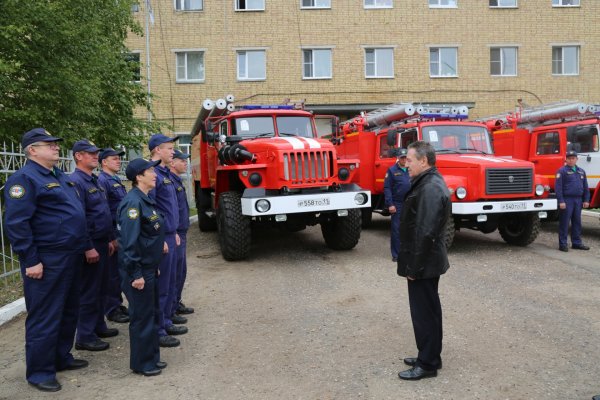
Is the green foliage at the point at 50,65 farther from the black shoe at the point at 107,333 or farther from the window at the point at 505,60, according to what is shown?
the window at the point at 505,60

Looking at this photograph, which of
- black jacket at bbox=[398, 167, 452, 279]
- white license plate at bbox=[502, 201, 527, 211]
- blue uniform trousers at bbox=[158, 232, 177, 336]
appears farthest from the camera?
white license plate at bbox=[502, 201, 527, 211]

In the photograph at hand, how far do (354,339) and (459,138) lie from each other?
5946mm

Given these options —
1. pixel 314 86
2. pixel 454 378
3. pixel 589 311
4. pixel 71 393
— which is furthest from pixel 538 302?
pixel 314 86

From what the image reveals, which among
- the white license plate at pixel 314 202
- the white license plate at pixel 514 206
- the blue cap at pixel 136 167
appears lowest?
the white license plate at pixel 514 206

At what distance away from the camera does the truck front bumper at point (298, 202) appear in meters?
7.42

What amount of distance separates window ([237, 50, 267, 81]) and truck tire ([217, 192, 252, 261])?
46.7 ft

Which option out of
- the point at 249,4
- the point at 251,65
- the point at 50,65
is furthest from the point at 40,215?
the point at 249,4

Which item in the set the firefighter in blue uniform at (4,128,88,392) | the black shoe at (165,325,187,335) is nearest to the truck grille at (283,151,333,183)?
the black shoe at (165,325,187,335)

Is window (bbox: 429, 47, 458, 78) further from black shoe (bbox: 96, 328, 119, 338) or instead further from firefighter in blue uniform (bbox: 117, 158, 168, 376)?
firefighter in blue uniform (bbox: 117, 158, 168, 376)

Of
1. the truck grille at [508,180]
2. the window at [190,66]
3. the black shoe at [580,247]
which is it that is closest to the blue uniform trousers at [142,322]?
the truck grille at [508,180]

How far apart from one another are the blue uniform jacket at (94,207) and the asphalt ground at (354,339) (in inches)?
39.1

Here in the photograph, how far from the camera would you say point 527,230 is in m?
8.78

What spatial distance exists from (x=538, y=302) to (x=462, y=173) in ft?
10.5

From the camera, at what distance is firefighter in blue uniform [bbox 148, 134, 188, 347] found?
14.8ft
